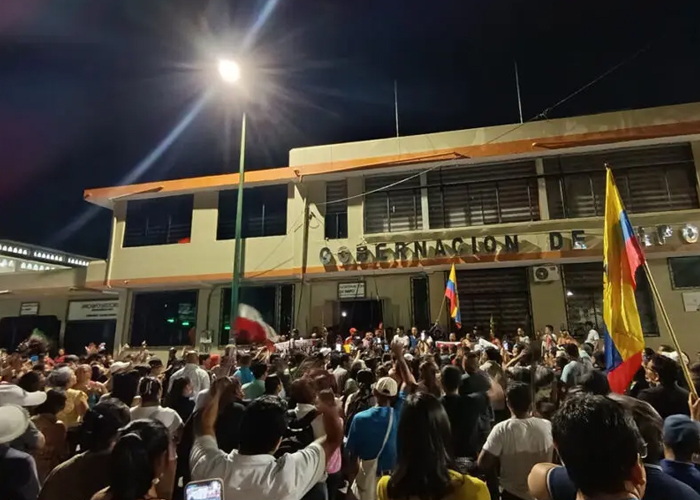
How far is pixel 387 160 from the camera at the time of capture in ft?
52.7

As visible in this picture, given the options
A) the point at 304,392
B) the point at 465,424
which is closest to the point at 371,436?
the point at 304,392

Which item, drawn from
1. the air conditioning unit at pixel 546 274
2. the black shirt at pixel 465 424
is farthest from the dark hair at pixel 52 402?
the air conditioning unit at pixel 546 274

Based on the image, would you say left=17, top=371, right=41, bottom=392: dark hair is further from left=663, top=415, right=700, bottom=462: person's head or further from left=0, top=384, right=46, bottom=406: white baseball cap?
left=663, top=415, right=700, bottom=462: person's head

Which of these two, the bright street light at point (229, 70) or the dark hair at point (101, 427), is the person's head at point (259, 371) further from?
the bright street light at point (229, 70)

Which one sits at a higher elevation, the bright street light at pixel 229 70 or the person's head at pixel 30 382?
the bright street light at pixel 229 70

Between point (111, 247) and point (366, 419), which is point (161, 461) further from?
point (111, 247)

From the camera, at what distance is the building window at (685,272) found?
45.6 feet

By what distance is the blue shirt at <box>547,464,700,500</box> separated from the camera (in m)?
1.99

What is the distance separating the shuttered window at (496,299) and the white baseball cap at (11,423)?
14.3 meters

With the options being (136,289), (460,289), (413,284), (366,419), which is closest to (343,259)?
(413,284)

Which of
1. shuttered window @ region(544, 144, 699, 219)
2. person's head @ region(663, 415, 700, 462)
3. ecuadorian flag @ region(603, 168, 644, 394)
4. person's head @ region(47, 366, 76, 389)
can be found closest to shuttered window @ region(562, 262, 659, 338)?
shuttered window @ region(544, 144, 699, 219)

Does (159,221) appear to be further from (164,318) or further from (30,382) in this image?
(30,382)

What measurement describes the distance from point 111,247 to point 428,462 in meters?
20.1

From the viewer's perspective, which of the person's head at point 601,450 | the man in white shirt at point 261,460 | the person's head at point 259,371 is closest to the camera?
the person's head at point 601,450
